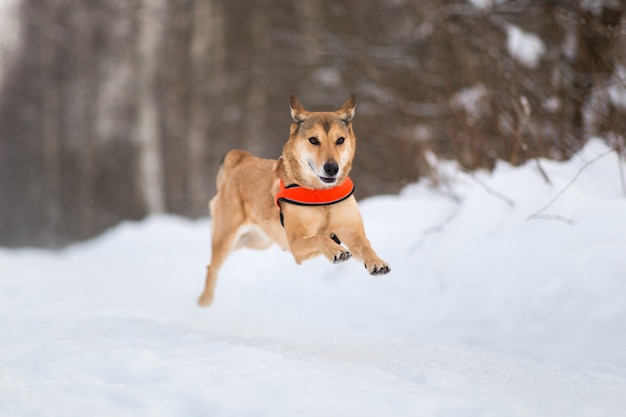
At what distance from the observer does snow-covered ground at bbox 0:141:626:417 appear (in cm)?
326

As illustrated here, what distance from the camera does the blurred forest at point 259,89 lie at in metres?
7.67

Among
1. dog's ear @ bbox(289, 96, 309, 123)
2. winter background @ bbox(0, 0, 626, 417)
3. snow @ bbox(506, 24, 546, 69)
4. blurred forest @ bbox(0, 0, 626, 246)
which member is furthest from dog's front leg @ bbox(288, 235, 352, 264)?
snow @ bbox(506, 24, 546, 69)

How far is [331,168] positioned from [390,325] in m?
2.24

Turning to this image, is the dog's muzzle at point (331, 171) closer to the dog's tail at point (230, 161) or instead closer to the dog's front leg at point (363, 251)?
the dog's front leg at point (363, 251)

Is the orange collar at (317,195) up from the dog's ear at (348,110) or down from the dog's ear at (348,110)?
down

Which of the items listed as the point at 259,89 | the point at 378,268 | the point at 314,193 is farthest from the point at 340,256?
the point at 259,89

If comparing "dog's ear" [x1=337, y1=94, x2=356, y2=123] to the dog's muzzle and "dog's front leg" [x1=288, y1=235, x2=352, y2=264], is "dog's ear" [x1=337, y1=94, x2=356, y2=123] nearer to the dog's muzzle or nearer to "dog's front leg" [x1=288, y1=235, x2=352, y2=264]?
the dog's muzzle

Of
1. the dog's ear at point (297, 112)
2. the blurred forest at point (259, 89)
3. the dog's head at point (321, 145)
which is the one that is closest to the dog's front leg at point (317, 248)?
the dog's head at point (321, 145)

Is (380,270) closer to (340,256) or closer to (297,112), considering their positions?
(340,256)

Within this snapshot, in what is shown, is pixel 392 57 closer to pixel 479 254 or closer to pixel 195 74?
pixel 479 254

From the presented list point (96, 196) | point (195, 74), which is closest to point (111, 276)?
point (195, 74)

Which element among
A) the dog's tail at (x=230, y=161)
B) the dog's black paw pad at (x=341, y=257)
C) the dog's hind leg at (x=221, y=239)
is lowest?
the dog's black paw pad at (x=341, y=257)

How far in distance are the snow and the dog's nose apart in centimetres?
495

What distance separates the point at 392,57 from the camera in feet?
39.8
